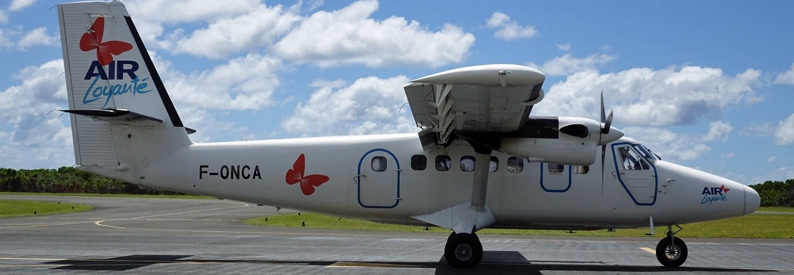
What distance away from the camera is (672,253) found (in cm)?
1423

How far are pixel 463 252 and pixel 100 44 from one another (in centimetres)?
823

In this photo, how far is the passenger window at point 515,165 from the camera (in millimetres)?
14047

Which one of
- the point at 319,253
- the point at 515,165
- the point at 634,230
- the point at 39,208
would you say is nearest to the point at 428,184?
the point at 515,165

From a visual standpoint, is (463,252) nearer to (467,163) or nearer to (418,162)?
(467,163)

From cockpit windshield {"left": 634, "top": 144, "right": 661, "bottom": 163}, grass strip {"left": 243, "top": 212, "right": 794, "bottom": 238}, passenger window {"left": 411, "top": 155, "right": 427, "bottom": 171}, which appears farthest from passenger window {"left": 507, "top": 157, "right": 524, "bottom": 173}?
grass strip {"left": 243, "top": 212, "right": 794, "bottom": 238}

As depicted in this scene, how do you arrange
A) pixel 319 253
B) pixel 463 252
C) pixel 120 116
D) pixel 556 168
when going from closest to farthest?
pixel 463 252
pixel 120 116
pixel 556 168
pixel 319 253

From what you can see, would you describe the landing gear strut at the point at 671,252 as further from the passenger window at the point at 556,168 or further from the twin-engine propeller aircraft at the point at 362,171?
the passenger window at the point at 556,168

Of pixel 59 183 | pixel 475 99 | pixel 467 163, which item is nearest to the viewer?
pixel 475 99

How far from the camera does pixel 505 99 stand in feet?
37.0

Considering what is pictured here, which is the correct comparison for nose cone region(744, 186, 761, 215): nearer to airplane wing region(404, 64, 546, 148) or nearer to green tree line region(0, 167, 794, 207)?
airplane wing region(404, 64, 546, 148)

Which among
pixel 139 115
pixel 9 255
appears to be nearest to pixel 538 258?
pixel 139 115

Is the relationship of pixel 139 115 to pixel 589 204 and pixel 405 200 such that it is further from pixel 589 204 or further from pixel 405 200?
pixel 589 204

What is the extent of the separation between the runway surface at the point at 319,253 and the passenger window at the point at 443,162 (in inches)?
74.3

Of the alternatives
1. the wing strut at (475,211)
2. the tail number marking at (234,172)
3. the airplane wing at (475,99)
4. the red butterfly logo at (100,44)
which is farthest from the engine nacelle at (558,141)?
the red butterfly logo at (100,44)
